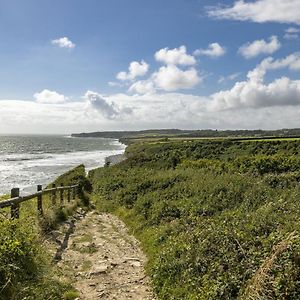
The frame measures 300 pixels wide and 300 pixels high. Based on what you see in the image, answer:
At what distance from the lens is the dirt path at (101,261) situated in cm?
880

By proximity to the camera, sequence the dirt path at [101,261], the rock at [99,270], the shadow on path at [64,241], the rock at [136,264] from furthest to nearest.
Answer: the rock at [136,264] → the shadow on path at [64,241] → the rock at [99,270] → the dirt path at [101,261]

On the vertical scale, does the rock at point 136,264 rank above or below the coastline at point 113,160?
above

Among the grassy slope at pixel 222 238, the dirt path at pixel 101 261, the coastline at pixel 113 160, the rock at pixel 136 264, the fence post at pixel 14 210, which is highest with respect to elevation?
the fence post at pixel 14 210

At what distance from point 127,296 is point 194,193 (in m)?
8.49

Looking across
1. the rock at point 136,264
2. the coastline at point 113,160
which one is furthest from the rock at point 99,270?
the coastline at point 113,160

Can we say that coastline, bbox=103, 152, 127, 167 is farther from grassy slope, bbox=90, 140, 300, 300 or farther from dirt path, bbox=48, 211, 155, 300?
dirt path, bbox=48, 211, 155, 300

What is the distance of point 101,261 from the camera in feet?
35.3

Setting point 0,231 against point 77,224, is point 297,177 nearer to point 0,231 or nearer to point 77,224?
point 77,224

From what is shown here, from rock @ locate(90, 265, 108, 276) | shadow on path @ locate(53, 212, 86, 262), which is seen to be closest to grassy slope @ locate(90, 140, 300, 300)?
rock @ locate(90, 265, 108, 276)

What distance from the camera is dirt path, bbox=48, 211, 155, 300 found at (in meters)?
8.80

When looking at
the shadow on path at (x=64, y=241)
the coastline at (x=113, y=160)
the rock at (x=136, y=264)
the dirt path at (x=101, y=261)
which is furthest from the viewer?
the coastline at (x=113, y=160)

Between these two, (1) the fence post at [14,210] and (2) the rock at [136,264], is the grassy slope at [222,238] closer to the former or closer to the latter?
(2) the rock at [136,264]

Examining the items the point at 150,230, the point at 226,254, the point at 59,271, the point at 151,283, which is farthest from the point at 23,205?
the point at 226,254

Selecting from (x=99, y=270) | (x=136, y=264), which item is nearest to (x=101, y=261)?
(x=99, y=270)
